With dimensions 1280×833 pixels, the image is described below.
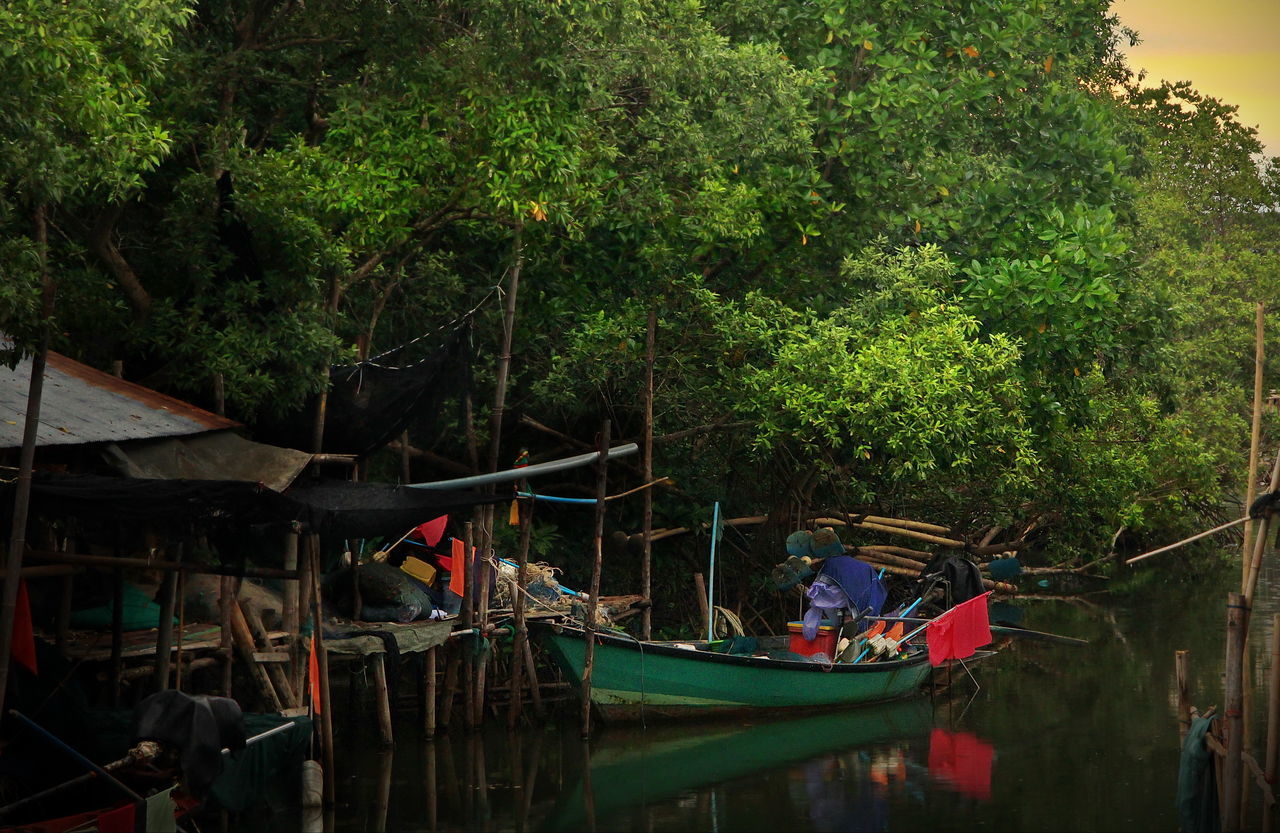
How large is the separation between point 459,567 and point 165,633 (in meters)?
3.54

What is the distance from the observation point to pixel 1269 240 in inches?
1337

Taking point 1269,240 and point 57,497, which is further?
point 1269,240

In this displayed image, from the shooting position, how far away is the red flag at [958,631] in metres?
15.4

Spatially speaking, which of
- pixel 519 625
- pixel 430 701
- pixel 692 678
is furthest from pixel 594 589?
pixel 430 701

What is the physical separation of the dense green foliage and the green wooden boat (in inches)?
90.8

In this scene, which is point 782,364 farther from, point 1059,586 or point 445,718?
point 1059,586

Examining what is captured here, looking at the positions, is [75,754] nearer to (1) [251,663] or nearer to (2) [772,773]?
(1) [251,663]

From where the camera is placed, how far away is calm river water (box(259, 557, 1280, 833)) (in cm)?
1120

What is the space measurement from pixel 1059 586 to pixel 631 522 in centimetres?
1170

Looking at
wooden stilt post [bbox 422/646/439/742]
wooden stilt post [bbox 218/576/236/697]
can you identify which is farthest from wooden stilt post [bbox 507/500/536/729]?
wooden stilt post [bbox 218/576/236/697]

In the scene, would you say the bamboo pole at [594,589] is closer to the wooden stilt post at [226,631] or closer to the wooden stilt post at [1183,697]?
the wooden stilt post at [226,631]

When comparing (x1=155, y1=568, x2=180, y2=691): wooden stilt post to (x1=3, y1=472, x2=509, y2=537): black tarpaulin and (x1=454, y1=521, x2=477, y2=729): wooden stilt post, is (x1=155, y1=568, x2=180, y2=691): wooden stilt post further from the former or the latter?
(x1=454, y1=521, x2=477, y2=729): wooden stilt post

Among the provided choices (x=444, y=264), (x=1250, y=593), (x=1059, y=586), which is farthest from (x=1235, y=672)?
(x=1059, y=586)

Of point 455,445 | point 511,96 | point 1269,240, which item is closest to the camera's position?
point 511,96
